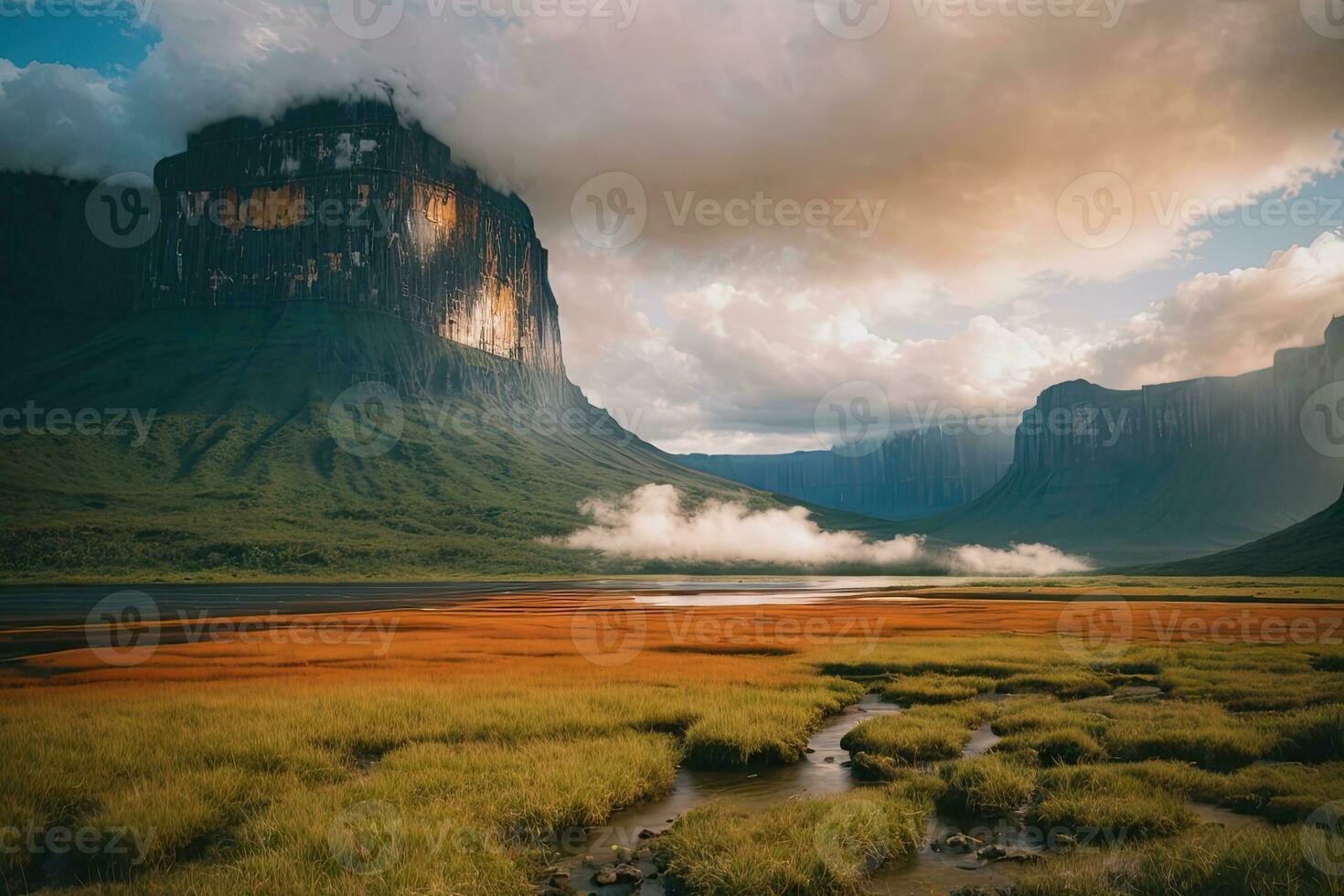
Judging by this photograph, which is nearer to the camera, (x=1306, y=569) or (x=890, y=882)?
(x=890, y=882)

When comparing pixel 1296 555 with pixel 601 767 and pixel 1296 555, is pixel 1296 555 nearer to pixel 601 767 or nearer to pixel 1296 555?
pixel 1296 555

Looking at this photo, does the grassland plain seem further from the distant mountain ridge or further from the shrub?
the distant mountain ridge

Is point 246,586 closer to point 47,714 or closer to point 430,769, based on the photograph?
point 47,714

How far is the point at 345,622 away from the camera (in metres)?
54.9

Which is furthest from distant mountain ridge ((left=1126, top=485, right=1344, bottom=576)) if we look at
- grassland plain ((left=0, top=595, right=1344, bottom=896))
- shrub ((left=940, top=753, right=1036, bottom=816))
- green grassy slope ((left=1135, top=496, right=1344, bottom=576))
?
shrub ((left=940, top=753, right=1036, bottom=816))

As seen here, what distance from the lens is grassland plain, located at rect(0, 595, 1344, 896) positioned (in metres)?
10.6

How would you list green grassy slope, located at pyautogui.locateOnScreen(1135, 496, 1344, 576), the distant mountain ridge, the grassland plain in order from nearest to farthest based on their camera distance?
the grassland plain, the distant mountain ridge, green grassy slope, located at pyautogui.locateOnScreen(1135, 496, 1344, 576)

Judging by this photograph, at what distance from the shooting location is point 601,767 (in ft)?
51.8

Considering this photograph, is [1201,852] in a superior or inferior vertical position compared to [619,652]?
superior

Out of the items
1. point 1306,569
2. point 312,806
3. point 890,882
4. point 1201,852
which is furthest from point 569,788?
point 1306,569

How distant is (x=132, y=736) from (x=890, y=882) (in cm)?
1836

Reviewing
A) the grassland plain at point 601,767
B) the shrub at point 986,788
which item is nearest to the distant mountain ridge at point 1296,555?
the grassland plain at point 601,767

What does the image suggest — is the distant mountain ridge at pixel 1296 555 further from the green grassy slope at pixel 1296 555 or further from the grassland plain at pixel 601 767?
the grassland plain at pixel 601 767

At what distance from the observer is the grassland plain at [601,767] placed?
416 inches
